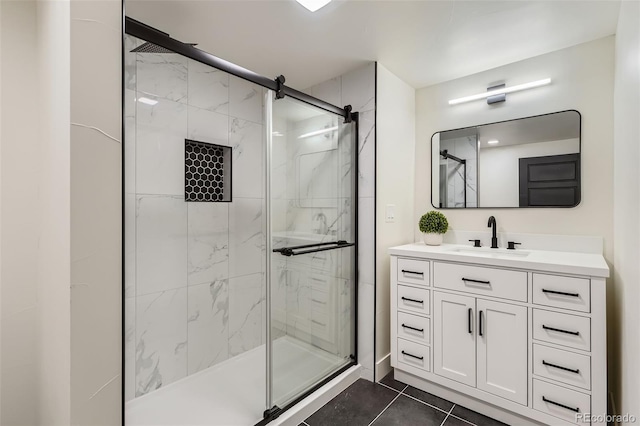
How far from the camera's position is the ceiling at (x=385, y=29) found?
1608mm

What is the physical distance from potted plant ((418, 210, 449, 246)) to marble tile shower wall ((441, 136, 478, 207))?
0.24 meters

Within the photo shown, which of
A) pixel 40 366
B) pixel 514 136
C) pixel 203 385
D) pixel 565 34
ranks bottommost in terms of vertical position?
pixel 203 385

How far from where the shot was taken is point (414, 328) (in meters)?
2.07

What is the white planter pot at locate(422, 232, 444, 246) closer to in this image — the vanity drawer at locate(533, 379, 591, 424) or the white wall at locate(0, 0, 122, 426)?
the vanity drawer at locate(533, 379, 591, 424)

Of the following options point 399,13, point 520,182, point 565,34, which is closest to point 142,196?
point 399,13

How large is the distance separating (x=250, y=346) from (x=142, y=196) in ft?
5.01

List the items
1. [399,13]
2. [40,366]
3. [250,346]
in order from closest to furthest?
[40,366]
[399,13]
[250,346]

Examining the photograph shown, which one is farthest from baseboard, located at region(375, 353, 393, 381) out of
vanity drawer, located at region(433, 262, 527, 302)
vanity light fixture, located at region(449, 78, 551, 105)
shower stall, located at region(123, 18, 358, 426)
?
vanity light fixture, located at region(449, 78, 551, 105)

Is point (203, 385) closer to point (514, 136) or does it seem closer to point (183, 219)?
Result: point (183, 219)

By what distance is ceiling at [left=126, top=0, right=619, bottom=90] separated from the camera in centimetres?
161

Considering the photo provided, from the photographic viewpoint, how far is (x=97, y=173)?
0.93 meters

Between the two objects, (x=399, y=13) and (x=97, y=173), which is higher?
(x=399, y=13)

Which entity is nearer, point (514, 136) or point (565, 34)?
point (565, 34)

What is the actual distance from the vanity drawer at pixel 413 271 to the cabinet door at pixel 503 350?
1.14ft
